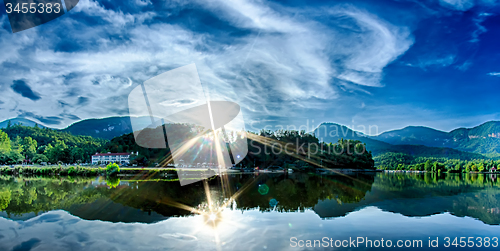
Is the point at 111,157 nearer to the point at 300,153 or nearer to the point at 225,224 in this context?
the point at 300,153

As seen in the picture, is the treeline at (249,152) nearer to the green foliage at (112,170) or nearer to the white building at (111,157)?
the white building at (111,157)

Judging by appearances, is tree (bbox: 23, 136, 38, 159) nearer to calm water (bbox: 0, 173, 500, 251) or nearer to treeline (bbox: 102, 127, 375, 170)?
treeline (bbox: 102, 127, 375, 170)

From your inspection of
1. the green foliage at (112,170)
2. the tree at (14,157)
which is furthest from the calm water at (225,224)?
the tree at (14,157)

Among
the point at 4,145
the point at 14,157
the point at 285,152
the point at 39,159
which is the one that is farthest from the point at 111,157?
the point at 285,152

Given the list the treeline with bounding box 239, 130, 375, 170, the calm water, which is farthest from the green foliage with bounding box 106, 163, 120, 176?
the treeline with bounding box 239, 130, 375, 170

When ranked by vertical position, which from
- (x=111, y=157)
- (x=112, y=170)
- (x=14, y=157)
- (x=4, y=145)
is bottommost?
(x=111, y=157)

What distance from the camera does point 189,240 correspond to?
762 centimetres

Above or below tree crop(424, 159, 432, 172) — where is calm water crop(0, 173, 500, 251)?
above

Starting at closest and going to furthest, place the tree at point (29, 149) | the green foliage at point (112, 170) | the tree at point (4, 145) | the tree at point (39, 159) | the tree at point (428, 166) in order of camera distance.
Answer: the green foliage at point (112, 170) → the tree at point (4, 145) → the tree at point (39, 159) → the tree at point (29, 149) → the tree at point (428, 166)

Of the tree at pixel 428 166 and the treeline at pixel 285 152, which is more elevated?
the treeline at pixel 285 152

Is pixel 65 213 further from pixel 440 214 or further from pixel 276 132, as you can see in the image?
pixel 276 132

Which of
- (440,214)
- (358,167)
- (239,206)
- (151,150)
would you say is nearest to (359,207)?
(440,214)

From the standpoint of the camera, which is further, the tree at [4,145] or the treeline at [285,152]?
the treeline at [285,152]

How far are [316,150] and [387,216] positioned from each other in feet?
241
